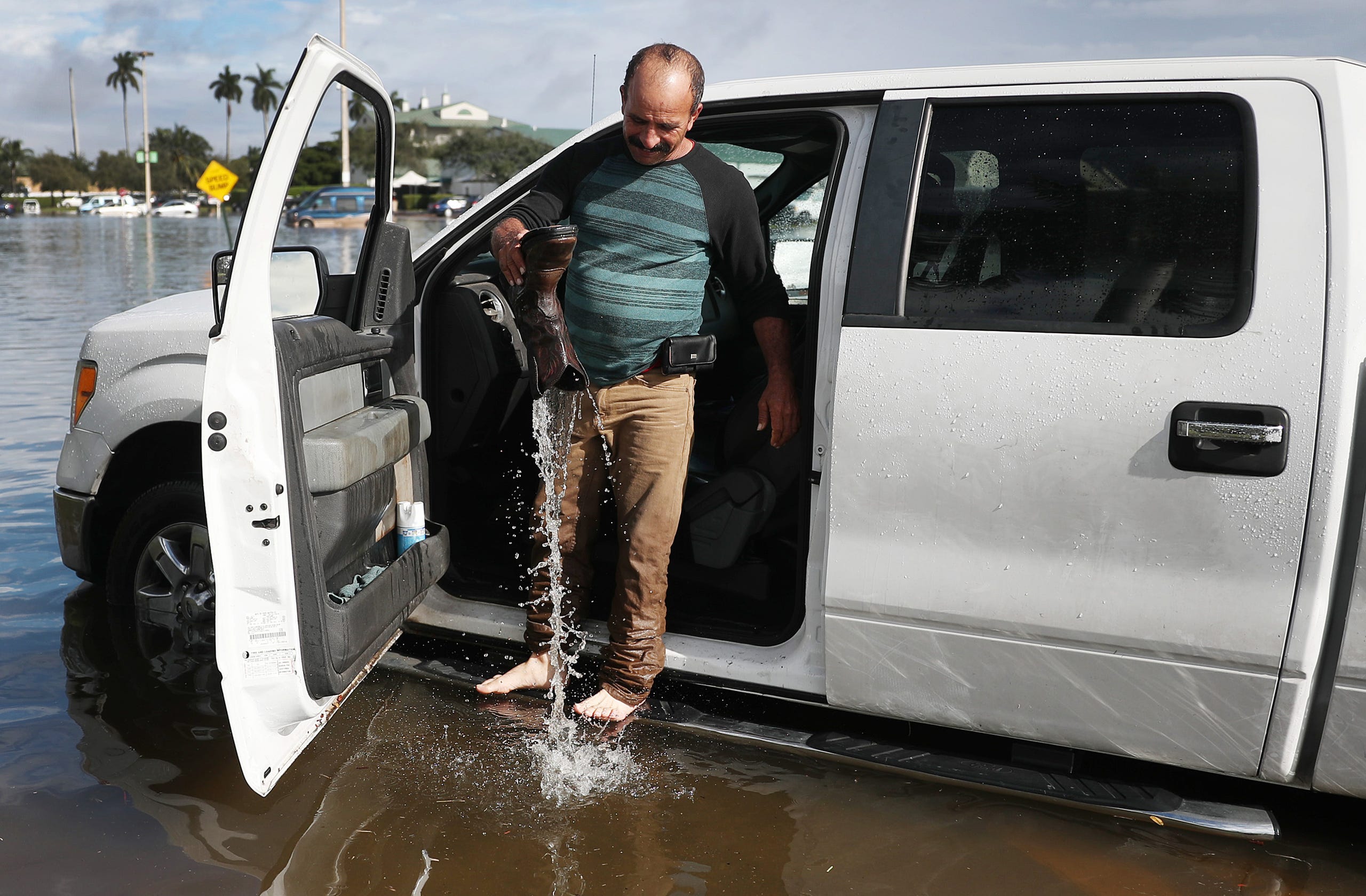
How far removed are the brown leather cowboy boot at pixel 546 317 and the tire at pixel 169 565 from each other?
48.8 inches

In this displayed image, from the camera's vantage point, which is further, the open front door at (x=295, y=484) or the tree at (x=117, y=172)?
the tree at (x=117, y=172)

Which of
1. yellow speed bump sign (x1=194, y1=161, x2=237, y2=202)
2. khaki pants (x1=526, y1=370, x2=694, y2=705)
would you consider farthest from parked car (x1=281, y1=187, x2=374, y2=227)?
khaki pants (x1=526, y1=370, x2=694, y2=705)

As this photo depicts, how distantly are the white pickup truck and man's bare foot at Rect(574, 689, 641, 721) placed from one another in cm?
28

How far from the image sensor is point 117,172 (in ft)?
336

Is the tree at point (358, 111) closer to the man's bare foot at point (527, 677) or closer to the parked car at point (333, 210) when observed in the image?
the parked car at point (333, 210)

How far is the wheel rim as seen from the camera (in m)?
3.25

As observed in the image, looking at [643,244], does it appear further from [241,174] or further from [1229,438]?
[241,174]

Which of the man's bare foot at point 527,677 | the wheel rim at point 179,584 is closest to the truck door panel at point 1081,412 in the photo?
the man's bare foot at point 527,677

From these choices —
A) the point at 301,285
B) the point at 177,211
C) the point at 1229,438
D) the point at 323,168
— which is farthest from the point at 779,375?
the point at 323,168

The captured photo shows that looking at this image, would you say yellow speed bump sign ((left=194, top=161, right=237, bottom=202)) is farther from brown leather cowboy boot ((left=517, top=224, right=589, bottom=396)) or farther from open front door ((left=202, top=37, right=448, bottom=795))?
brown leather cowboy boot ((left=517, top=224, right=589, bottom=396))

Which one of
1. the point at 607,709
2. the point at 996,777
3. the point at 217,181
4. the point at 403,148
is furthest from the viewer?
the point at 403,148

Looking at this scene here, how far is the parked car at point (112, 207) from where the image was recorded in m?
64.4

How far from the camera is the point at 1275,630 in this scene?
86.6 inches

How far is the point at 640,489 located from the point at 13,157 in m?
118
